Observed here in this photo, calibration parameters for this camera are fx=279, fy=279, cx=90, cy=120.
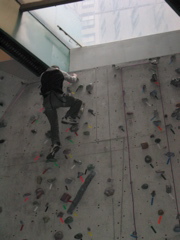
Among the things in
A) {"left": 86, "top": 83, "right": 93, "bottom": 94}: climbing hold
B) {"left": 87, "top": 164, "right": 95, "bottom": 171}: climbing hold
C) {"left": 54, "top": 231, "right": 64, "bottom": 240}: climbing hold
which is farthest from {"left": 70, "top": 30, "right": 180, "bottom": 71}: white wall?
{"left": 54, "top": 231, "right": 64, "bottom": 240}: climbing hold

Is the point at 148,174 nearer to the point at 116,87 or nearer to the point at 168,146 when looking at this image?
the point at 168,146

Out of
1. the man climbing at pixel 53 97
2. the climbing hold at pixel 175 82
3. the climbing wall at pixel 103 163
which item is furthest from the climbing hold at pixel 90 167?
the climbing hold at pixel 175 82

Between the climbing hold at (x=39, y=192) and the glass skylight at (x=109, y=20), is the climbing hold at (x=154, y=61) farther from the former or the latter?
the climbing hold at (x=39, y=192)

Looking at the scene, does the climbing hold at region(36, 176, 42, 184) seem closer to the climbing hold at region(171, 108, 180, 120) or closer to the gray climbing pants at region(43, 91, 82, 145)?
the gray climbing pants at region(43, 91, 82, 145)

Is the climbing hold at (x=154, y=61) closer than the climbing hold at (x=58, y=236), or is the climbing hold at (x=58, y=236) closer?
the climbing hold at (x=58, y=236)

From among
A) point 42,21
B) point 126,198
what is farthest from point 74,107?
point 42,21

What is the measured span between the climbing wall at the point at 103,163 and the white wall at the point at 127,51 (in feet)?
0.62

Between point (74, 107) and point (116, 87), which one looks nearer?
point (74, 107)

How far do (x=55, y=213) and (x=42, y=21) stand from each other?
2780 millimetres

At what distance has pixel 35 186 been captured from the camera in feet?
10.8

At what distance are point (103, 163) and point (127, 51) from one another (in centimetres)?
173

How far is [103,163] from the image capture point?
10.5ft

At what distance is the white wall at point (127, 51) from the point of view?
12.7 feet

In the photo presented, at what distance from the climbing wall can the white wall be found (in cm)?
19
